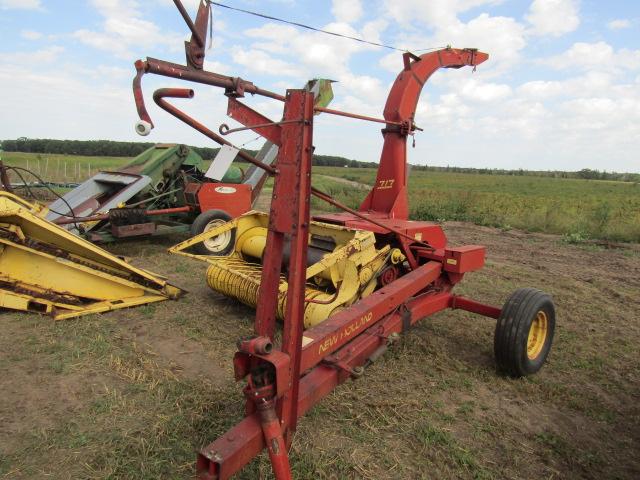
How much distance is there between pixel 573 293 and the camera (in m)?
→ 6.49

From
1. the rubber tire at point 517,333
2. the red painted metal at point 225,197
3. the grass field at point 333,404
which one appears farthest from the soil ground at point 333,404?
the red painted metal at point 225,197

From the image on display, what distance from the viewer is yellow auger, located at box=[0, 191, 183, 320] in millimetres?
4230

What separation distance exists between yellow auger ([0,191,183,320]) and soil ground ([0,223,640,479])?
0.59ft

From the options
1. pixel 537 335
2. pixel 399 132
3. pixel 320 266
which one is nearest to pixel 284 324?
pixel 320 266

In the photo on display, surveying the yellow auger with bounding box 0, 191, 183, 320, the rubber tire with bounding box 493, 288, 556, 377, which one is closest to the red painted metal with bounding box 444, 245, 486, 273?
the rubber tire with bounding box 493, 288, 556, 377

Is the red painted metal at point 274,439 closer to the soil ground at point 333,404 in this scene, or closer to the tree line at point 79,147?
the soil ground at point 333,404

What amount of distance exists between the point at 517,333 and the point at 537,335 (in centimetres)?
61

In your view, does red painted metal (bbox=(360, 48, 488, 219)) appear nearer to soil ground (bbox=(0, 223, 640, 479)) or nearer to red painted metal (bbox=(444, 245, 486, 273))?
red painted metal (bbox=(444, 245, 486, 273))

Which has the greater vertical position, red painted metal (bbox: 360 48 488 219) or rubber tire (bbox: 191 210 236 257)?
red painted metal (bbox: 360 48 488 219)

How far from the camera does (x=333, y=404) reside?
10.3 ft

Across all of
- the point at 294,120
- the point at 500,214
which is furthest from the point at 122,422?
the point at 500,214

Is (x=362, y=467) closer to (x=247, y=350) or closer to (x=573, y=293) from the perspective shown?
(x=247, y=350)

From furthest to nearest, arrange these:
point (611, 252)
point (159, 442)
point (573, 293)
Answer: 1. point (611, 252)
2. point (573, 293)
3. point (159, 442)

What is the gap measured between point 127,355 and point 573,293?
5.96m
